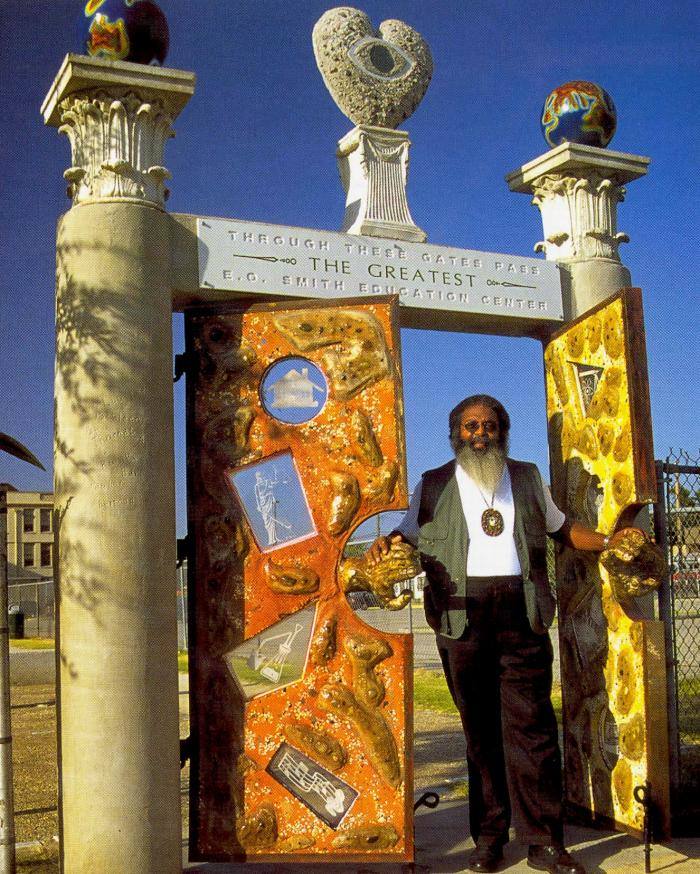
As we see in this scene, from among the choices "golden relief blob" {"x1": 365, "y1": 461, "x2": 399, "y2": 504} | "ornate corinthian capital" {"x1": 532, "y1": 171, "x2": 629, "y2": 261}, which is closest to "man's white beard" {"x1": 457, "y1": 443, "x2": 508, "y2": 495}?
→ "golden relief blob" {"x1": 365, "y1": 461, "x2": 399, "y2": 504}

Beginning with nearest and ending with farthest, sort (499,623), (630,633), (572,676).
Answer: (499,623), (630,633), (572,676)

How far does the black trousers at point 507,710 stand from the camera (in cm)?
489

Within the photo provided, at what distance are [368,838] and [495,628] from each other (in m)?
1.13

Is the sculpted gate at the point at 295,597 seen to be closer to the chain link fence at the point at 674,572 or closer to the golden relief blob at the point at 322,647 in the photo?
the golden relief blob at the point at 322,647

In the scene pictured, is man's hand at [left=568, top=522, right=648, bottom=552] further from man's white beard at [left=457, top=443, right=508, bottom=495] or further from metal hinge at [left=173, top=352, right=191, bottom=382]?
metal hinge at [left=173, top=352, right=191, bottom=382]

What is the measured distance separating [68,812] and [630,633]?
2.82 m

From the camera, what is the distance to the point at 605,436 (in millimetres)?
5414

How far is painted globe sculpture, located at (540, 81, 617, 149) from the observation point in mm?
5922

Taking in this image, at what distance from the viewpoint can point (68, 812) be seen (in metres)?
4.50

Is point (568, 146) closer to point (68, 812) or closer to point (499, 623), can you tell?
point (499, 623)

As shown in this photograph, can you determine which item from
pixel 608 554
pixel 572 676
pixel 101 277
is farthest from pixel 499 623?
pixel 101 277

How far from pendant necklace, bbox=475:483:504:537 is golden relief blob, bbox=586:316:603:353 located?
1.14 metres

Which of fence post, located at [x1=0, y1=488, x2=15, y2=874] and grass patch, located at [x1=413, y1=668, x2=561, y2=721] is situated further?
grass patch, located at [x1=413, y1=668, x2=561, y2=721]

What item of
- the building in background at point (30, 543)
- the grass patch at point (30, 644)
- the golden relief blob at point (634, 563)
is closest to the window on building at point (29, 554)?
the building in background at point (30, 543)
